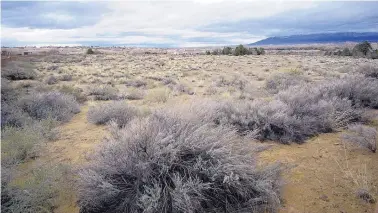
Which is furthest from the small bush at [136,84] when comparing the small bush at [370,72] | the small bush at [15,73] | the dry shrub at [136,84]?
the small bush at [370,72]

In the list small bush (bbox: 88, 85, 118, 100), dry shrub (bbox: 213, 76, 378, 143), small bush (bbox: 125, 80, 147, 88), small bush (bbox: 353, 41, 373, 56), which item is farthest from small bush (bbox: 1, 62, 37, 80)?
small bush (bbox: 353, 41, 373, 56)

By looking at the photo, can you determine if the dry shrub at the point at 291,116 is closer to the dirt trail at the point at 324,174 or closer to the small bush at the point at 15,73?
the dirt trail at the point at 324,174

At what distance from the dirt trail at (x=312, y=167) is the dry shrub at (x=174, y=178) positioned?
0.46m

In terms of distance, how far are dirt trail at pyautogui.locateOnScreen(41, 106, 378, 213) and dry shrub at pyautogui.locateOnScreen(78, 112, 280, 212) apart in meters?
0.46

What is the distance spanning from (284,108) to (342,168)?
8.20 ft

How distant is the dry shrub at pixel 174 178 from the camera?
3855 millimetres

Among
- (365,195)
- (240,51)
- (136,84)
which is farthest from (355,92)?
(240,51)

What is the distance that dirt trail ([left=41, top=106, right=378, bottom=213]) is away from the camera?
4426mm

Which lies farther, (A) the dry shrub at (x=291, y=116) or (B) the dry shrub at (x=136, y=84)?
(B) the dry shrub at (x=136, y=84)

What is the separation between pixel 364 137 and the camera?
6434 mm

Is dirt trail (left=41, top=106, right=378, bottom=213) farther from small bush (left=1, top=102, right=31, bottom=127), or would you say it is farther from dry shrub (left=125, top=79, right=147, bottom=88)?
dry shrub (left=125, top=79, right=147, bottom=88)

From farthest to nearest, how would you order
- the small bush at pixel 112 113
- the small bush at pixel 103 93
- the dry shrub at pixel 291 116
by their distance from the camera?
1. the small bush at pixel 103 93
2. the small bush at pixel 112 113
3. the dry shrub at pixel 291 116

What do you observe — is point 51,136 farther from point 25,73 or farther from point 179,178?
point 25,73

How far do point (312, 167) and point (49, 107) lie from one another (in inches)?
306
